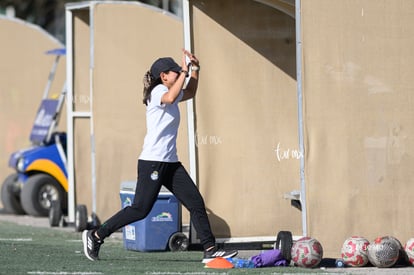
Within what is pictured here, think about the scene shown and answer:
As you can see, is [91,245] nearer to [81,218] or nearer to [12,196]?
[81,218]

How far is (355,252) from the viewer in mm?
10500

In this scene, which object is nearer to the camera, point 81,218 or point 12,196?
point 81,218

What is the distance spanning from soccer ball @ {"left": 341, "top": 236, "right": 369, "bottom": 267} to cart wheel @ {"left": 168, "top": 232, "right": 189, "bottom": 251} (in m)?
2.70

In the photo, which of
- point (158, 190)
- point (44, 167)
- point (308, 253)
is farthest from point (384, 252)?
point (44, 167)

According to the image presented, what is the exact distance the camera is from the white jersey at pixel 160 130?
10492 mm

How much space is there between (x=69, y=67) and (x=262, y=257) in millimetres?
6831

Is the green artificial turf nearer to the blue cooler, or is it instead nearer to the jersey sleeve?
the blue cooler

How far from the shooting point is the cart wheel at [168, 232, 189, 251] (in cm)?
1284

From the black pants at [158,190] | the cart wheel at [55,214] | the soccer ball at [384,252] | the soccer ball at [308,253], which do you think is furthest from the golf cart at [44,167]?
the soccer ball at [384,252]

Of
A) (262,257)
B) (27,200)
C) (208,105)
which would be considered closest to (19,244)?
(208,105)

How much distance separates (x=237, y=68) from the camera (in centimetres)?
1312

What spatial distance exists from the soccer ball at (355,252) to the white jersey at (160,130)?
68.6 inches

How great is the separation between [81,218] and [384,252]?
6308 mm

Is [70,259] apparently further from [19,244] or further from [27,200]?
[27,200]
